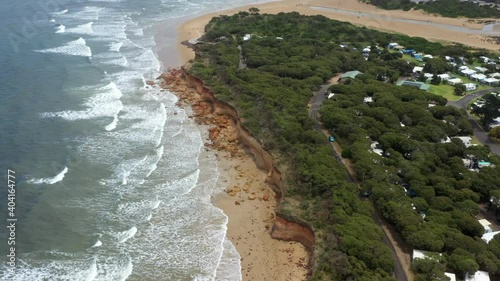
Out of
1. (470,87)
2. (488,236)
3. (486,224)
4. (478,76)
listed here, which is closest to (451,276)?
(488,236)

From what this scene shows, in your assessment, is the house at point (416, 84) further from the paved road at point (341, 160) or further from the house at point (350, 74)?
the paved road at point (341, 160)

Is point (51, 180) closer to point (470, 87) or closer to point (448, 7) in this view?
point (470, 87)

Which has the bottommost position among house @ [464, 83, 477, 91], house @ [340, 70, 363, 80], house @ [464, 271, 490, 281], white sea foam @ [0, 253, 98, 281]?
white sea foam @ [0, 253, 98, 281]

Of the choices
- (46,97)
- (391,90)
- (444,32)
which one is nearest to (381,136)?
(391,90)

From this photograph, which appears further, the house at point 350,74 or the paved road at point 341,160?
the house at point 350,74

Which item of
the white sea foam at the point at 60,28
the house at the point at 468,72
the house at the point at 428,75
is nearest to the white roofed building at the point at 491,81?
the house at the point at 468,72

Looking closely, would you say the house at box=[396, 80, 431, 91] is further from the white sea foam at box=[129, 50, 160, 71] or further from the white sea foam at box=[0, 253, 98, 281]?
the white sea foam at box=[0, 253, 98, 281]

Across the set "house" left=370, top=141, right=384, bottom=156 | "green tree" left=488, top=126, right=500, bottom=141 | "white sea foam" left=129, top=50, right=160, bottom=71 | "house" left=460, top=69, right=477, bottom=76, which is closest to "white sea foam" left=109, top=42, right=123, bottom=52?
"white sea foam" left=129, top=50, right=160, bottom=71
